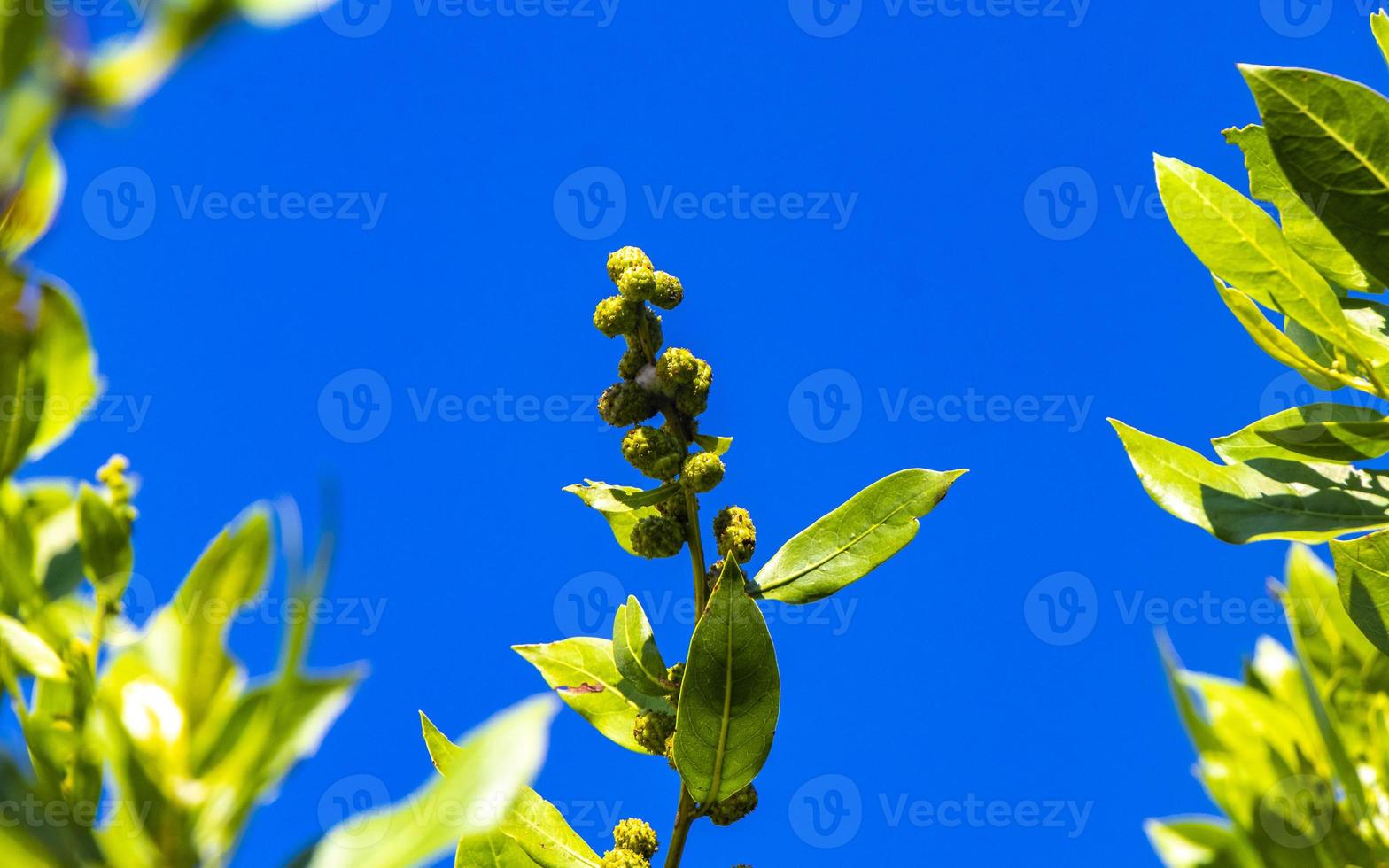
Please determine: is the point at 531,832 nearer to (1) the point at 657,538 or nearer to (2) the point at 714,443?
(1) the point at 657,538

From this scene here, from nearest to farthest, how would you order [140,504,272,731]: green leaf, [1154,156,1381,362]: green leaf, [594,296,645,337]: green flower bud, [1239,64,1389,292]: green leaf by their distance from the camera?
[140,504,272,731]: green leaf, [1239,64,1389,292]: green leaf, [1154,156,1381,362]: green leaf, [594,296,645,337]: green flower bud

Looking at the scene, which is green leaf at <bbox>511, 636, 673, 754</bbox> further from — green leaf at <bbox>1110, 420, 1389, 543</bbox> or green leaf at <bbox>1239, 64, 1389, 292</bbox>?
green leaf at <bbox>1239, 64, 1389, 292</bbox>

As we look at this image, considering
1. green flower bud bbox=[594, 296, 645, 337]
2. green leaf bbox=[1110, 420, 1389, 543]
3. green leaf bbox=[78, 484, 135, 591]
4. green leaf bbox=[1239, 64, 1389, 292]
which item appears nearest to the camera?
green leaf bbox=[78, 484, 135, 591]

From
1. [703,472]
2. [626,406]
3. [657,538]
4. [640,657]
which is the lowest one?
[640,657]

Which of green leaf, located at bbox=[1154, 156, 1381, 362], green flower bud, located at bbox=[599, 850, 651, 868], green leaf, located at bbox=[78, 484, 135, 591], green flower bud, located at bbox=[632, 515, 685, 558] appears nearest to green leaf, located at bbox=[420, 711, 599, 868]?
green flower bud, located at bbox=[599, 850, 651, 868]

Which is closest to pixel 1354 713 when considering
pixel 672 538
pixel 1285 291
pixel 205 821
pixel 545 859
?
pixel 1285 291

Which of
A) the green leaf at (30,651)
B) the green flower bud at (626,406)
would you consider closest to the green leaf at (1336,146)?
the green flower bud at (626,406)

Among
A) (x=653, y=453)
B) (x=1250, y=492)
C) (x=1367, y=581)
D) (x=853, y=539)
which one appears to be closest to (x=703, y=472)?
(x=653, y=453)
